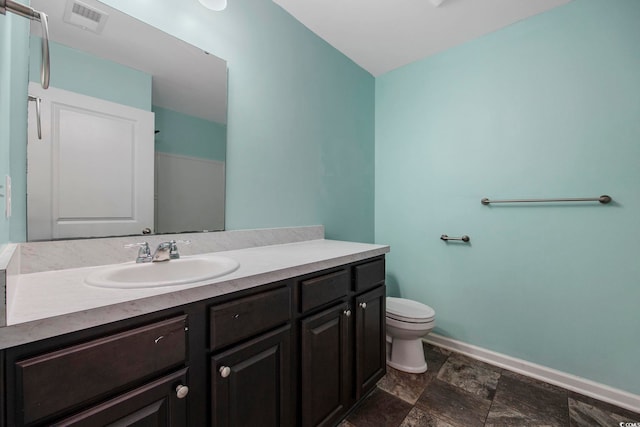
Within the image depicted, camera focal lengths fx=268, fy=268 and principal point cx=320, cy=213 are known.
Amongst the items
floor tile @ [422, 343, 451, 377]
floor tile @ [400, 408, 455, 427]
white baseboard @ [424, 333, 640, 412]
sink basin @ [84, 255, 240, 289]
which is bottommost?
floor tile @ [422, 343, 451, 377]

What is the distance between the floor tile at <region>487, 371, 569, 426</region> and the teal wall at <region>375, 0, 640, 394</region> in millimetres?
189

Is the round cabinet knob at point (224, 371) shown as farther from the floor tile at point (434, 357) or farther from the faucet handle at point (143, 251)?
the floor tile at point (434, 357)

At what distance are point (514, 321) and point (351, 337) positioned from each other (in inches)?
52.2

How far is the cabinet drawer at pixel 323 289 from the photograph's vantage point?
1.14 m

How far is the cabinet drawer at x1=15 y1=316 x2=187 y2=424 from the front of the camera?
1.78 ft

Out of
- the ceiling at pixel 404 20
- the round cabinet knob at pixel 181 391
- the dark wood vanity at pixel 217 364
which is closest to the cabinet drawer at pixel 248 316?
the dark wood vanity at pixel 217 364

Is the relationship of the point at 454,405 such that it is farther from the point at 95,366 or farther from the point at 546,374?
the point at 95,366

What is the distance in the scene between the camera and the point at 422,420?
1413 millimetres

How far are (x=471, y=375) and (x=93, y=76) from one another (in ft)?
8.71

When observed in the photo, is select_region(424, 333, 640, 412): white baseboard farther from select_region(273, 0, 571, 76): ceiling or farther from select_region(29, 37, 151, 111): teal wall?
select_region(29, 37, 151, 111): teal wall

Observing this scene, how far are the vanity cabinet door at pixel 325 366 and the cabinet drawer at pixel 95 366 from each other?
1.75 feet

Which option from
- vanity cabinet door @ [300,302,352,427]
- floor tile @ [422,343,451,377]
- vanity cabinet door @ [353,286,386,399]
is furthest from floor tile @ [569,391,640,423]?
vanity cabinet door @ [300,302,352,427]

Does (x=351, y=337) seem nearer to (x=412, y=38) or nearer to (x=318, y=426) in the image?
(x=318, y=426)

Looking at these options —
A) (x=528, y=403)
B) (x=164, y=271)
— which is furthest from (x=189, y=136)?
(x=528, y=403)
